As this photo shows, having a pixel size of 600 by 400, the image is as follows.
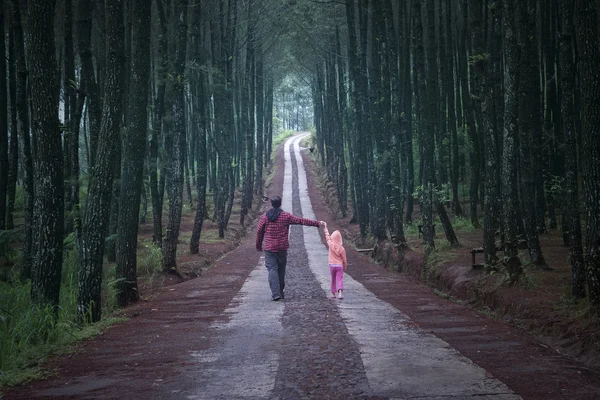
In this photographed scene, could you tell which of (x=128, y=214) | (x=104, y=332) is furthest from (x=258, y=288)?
(x=104, y=332)

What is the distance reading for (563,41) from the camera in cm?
1095

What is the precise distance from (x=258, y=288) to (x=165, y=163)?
28.2 feet

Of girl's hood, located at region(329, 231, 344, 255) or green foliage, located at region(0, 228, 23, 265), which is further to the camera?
green foliage, located at region(0, 228, 23, 265)

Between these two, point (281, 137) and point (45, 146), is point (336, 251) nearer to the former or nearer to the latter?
point (45, 146)

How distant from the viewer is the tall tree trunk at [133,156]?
14.1 meters

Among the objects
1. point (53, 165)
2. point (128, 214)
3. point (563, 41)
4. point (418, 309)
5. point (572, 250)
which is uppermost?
point (563, 41)

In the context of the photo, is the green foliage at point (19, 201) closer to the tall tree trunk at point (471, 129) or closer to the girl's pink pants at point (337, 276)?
the tall tree trunk at point (471, 129)

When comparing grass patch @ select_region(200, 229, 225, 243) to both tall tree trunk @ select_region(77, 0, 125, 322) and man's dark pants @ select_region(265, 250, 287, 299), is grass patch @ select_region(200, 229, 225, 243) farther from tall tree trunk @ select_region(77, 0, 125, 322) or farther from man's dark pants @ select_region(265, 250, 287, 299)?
tall tree trunk @ select_region(77, 0, 125, 322)

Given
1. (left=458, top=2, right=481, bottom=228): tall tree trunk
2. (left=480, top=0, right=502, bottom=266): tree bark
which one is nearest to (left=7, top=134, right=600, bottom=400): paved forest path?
(left=480, top=0, right=502, bottom=266): tree bark

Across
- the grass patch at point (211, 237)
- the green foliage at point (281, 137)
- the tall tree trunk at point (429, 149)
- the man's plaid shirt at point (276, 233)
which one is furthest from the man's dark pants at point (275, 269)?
the green foliage at point (281, 137)

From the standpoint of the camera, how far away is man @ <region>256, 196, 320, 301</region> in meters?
13.1

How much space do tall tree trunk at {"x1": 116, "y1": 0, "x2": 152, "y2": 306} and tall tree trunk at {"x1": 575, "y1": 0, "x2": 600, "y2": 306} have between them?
8867 mm

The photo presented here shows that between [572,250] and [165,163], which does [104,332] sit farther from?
[165,163]

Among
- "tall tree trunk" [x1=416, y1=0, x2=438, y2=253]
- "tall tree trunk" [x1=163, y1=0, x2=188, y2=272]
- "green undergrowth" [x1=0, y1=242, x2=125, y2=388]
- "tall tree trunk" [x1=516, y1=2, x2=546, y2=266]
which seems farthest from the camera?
"tall tree trunk" [x1=416, y1=0, x2=438, y2=253]
